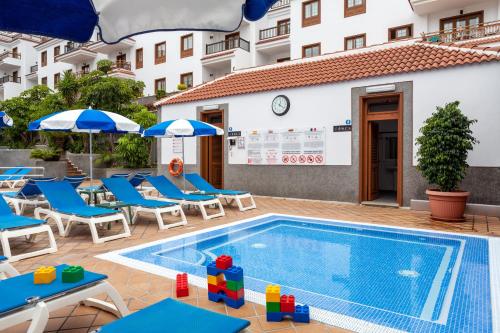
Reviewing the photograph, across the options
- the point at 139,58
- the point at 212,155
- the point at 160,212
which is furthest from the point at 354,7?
the point at 139,58

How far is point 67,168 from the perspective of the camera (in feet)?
59.2

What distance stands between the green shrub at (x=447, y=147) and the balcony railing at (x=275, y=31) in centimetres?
1726

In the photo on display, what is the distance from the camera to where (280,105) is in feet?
35.9

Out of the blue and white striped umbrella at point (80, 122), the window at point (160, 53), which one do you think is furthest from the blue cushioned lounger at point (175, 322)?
the window at point (160, 53)

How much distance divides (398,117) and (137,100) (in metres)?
18.9

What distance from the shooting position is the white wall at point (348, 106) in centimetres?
784

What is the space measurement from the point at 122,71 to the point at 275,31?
11756 mm

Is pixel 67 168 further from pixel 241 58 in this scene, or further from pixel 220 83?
pixel 241 58

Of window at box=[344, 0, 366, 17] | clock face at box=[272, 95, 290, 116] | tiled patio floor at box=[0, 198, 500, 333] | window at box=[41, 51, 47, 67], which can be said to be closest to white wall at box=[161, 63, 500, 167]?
clock face at box=[272, 95, 290, 116]

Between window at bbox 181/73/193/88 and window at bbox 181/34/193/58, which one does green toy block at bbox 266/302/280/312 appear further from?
window at bbox 181/34/193/58

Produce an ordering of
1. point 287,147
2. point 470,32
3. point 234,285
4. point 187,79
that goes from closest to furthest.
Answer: point 234,285
point 287,147
point 470,32
point 187,79

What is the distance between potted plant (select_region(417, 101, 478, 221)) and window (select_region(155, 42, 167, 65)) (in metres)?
22.2

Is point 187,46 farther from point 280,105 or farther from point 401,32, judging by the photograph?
point 280,105

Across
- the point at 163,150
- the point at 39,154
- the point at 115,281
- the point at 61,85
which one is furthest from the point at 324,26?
the point at 115,281
